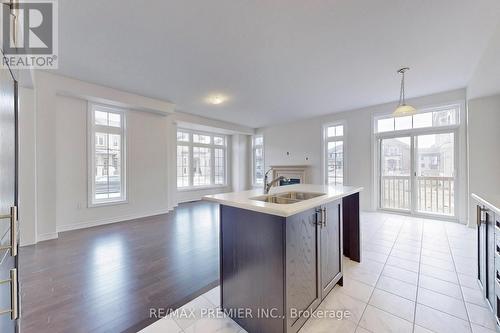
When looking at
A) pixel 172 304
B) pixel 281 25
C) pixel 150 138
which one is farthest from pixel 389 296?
pixel 150 138

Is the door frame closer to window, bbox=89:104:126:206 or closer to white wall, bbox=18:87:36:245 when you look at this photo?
window, bbox=89:104:126:206

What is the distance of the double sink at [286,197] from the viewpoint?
197cm

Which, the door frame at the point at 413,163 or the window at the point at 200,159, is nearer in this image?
the door frame at the point at 413,163

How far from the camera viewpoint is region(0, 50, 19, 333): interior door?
85cm

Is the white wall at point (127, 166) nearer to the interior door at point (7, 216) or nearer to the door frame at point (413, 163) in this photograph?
the interior door at point (7, 216)

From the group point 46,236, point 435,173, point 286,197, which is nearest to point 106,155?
point 46,236

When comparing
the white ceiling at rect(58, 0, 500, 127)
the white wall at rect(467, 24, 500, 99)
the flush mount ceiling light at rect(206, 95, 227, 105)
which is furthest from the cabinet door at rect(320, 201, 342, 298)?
the flush mount ceiling light at rect(206, 95, 227, 105)

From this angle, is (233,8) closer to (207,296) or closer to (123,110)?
(207,296)

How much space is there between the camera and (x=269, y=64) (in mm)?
3160

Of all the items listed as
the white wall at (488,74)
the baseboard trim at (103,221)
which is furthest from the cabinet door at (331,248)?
the baseboard trim at (103,221)

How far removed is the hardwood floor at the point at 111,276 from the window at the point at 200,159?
10.8ft

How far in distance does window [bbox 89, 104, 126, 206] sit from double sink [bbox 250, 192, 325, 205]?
13.6 ft

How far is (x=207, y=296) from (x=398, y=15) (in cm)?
342

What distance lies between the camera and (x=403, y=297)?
1.91m
